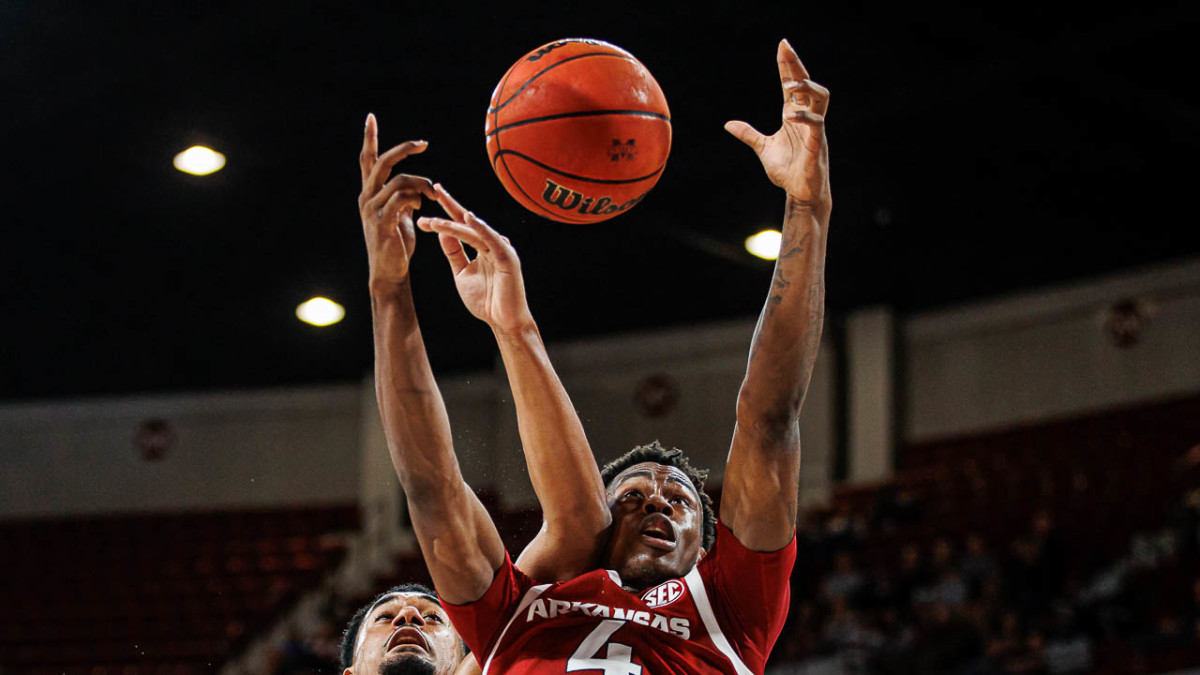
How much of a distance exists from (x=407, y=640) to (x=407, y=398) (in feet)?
3.91

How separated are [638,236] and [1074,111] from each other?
3726 mm

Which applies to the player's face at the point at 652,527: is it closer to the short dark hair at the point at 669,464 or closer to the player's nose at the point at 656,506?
the player's nose at the point at 656,506

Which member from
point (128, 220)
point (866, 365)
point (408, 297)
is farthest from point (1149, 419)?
point (408, 297)

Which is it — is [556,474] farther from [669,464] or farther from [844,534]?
[844,534]

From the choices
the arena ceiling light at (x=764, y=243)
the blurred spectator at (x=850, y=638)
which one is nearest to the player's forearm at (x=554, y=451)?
the blurred spectator at (x=850, y=638)

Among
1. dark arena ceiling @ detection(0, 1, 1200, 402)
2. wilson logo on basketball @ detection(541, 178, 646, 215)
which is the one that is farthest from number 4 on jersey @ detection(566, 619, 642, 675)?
dark arena ceiling @ detection(0, 1, 1200, 402)

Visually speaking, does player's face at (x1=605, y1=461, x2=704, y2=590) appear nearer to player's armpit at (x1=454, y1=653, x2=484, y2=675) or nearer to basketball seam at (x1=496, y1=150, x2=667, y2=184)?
player's armpit at (x1=454, y1=653, x2=484, y2=675)

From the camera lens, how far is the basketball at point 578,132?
3270mm

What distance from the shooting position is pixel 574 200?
3318mm

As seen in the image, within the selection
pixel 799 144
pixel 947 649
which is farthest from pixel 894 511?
pixel 799 144

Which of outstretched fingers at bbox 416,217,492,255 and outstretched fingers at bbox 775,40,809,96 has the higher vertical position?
outstretched fingers at bbox 775,40,809,96

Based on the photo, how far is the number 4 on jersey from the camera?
2.93 meters

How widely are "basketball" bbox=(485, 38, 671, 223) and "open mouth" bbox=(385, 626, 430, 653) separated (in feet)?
4.07

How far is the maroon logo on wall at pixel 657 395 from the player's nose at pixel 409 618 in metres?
13.0
